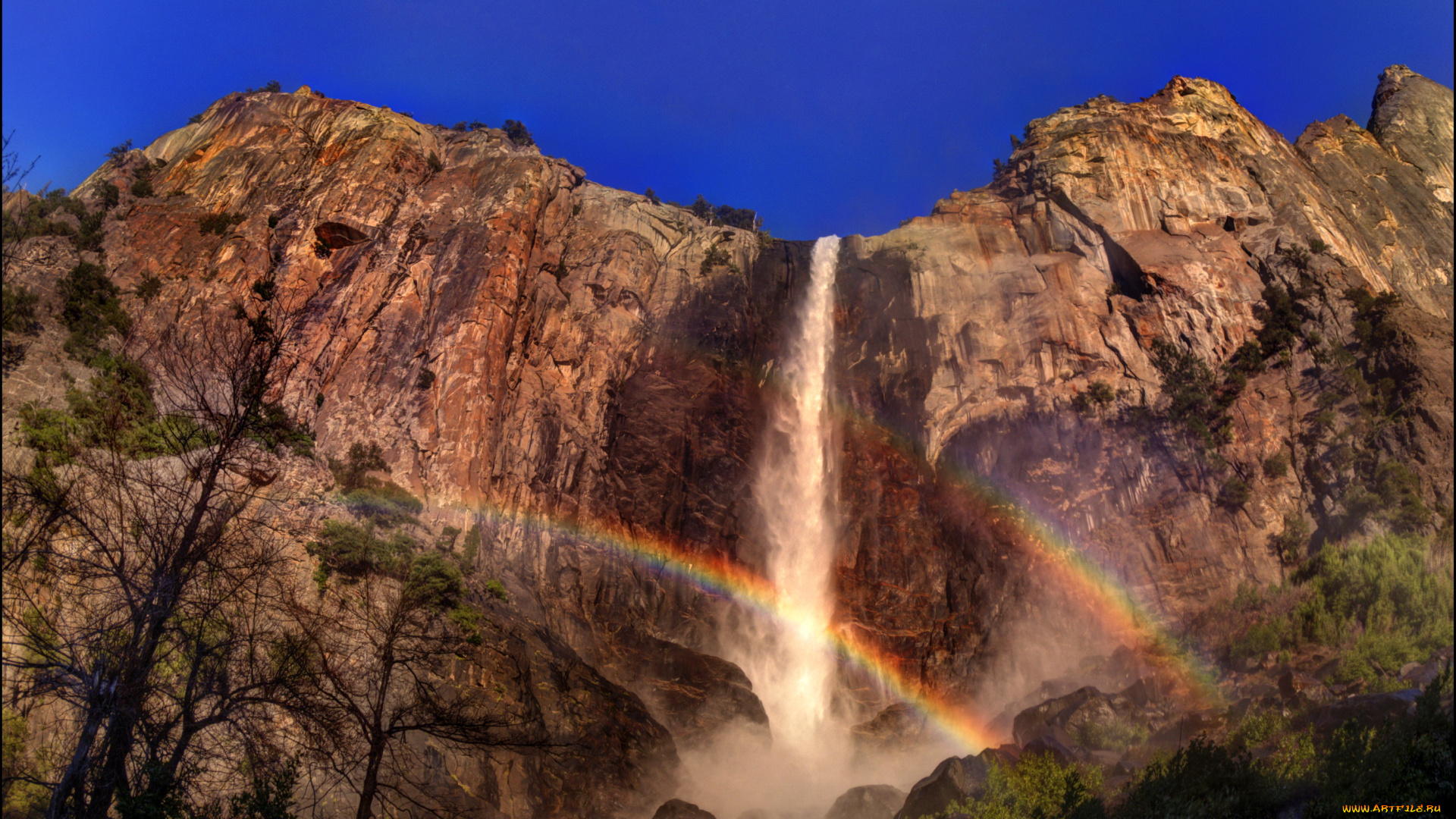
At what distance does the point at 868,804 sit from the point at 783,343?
25.4 metres

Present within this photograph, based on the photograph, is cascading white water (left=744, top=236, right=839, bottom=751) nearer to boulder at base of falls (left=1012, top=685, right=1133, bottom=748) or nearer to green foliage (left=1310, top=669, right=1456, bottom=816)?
boulder at base of falls (left=1012, top=685, right=1133, bottom=748)

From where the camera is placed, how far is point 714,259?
1800 inches

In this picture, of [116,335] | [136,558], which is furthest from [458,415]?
[136,558]

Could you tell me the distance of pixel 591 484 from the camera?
3512 centimetres

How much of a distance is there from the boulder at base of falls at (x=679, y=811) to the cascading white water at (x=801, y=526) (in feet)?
29.5

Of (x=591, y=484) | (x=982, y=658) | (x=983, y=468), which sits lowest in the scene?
(x=982, y=658)

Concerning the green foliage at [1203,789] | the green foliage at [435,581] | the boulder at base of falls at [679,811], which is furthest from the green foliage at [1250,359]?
the green foliage at [435,581]

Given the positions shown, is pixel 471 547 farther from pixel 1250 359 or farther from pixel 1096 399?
pixel 1250 359

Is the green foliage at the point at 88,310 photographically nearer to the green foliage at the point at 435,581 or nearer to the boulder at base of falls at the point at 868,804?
the green foliage at the point at 435,581

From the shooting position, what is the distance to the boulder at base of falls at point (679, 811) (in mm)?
22141

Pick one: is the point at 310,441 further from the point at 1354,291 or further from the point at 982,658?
the point at 1354,291

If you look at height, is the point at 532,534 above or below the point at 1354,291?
below

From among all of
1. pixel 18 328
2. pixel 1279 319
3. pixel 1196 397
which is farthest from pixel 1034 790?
pixel 18 328

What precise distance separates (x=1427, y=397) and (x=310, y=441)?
4195 centimetres
